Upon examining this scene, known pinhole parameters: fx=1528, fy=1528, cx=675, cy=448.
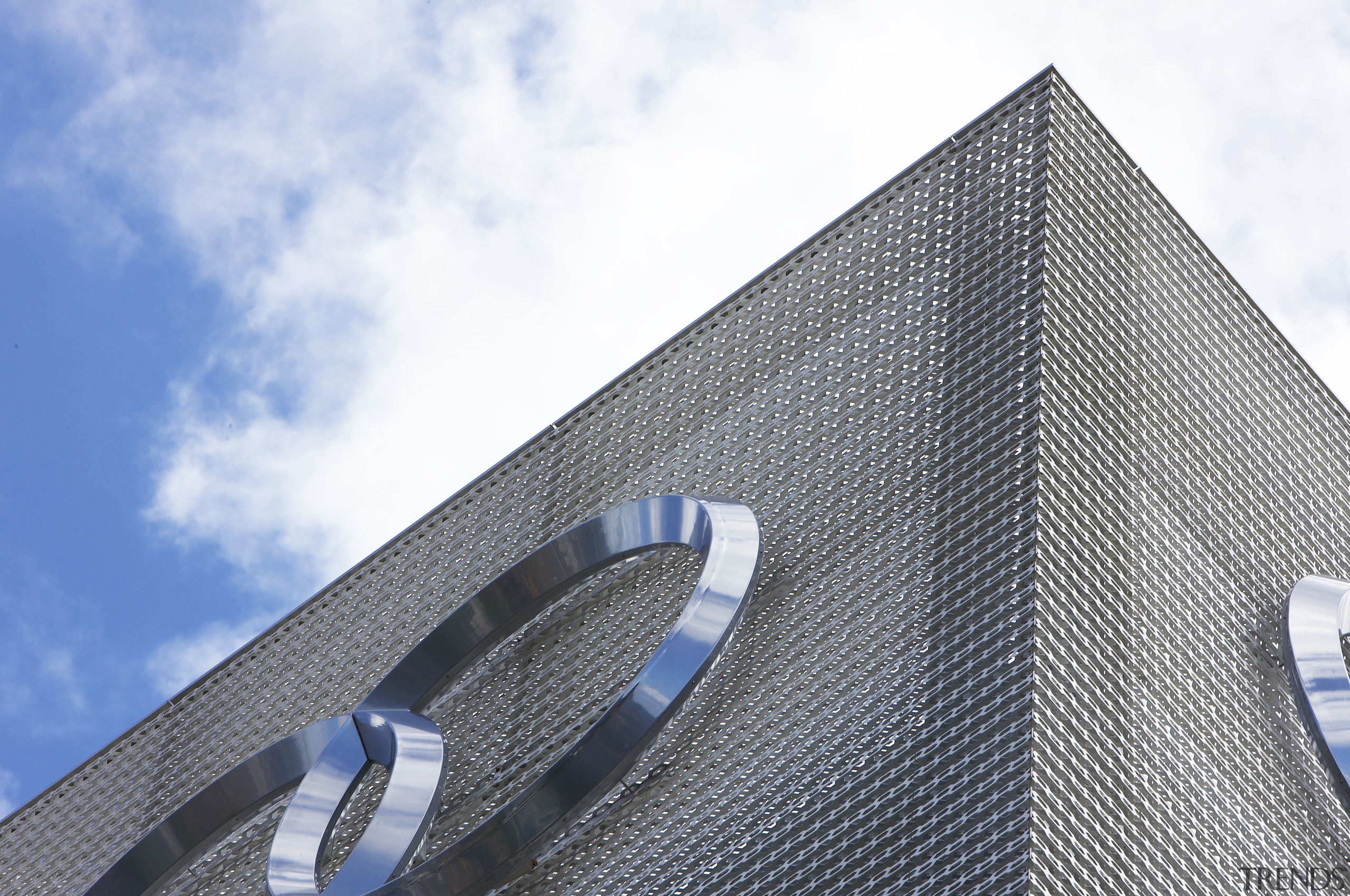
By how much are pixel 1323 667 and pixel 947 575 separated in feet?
7.45

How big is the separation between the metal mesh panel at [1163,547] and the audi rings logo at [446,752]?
181 cm

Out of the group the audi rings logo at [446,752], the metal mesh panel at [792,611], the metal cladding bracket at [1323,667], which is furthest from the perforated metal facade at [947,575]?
the audi rings logo at [446,752]

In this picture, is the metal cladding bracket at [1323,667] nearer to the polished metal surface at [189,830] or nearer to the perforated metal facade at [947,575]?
the perforated metal facade at [947,575]

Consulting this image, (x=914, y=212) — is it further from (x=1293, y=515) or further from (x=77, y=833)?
(x=77, y=833)

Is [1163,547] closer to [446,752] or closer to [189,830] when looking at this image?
[446,752]

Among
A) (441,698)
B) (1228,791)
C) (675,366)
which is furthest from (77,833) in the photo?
(1228,791)

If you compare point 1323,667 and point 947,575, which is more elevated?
point 947,575

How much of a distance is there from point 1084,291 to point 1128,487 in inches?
48.2

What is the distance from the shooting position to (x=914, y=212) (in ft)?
31.5

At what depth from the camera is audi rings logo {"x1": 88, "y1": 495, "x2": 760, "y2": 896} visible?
24.7ft

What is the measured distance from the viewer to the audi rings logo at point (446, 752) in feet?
24.7

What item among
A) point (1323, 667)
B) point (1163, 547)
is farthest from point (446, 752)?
point (1323, 667)

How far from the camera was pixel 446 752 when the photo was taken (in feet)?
28.7

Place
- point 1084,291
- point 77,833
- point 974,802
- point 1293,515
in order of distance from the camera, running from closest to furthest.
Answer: point 974,802 < point 1084,291 < point 1293,515 < point 77,833
